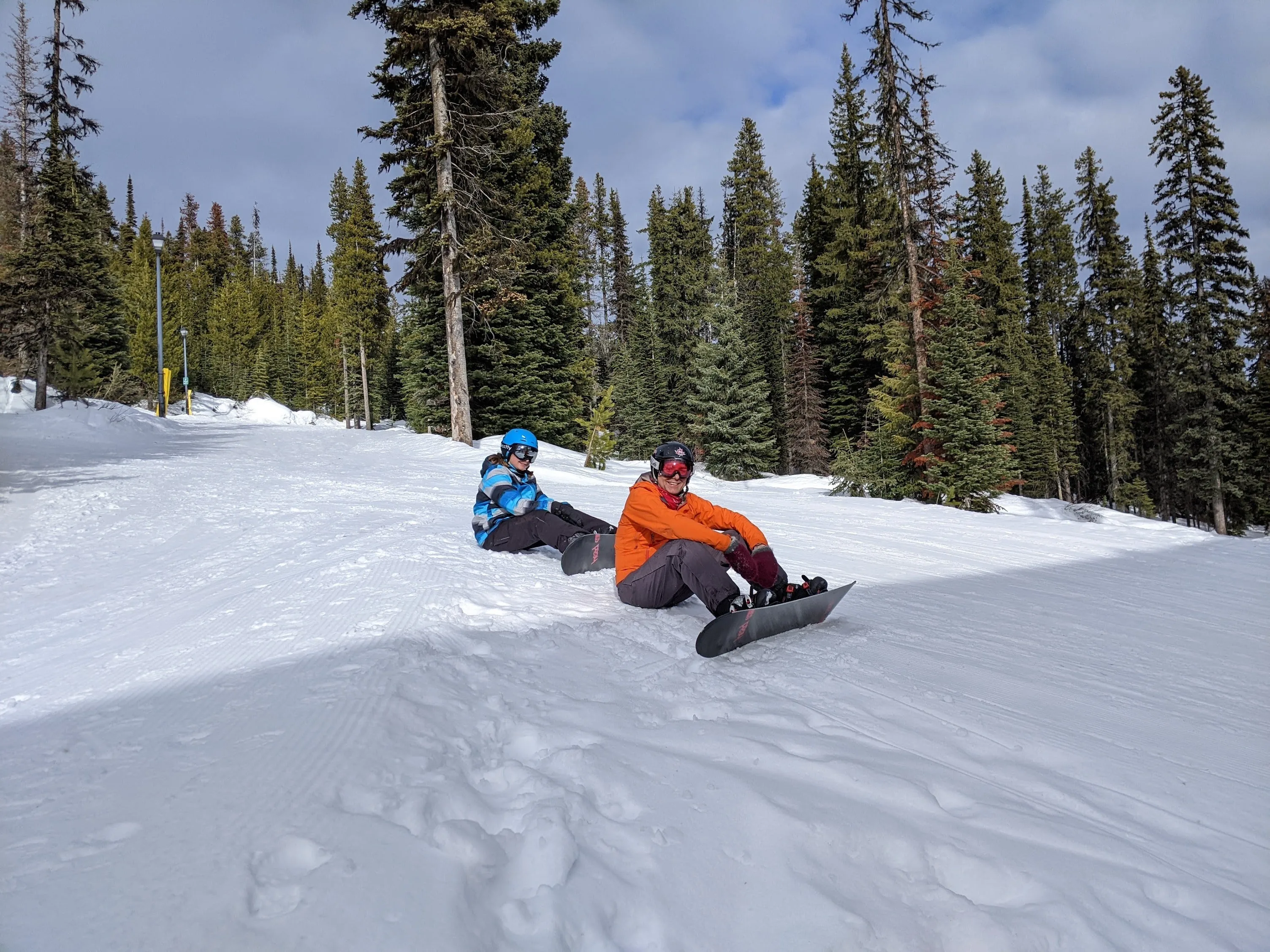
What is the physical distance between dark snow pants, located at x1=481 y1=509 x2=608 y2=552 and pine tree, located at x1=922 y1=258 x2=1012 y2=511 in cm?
1231

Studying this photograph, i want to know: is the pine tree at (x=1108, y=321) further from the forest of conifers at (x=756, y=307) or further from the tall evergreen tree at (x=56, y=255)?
the tall evergreen tree at (x=56, y=255)

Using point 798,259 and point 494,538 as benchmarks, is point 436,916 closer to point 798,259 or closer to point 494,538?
point 494,538

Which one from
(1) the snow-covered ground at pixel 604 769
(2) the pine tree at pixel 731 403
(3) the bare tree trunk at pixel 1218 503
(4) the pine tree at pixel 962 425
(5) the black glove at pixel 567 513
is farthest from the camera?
(2) the pine tree at pixel 731 403

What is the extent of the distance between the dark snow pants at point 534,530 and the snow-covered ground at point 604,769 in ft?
2.44

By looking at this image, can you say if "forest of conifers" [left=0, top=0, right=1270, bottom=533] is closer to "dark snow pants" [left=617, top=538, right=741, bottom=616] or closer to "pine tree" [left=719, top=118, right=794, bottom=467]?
"pine tree" [left=719, top=118, right=794, bottom=467]

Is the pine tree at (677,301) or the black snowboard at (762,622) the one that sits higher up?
the pine tree at (677,301)

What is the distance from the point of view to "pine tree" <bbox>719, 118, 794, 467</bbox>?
36.5m

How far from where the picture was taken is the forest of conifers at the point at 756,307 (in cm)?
1716

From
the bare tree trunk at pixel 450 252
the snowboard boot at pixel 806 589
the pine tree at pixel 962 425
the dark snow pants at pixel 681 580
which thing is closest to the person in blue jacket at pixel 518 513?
Result: the dark snow pants at pixel 681 580

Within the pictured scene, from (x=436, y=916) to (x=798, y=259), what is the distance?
125ft

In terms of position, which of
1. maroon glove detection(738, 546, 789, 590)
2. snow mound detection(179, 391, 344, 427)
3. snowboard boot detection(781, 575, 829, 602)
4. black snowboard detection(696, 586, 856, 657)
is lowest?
black snowboard detection(696, 586, 856, 657)

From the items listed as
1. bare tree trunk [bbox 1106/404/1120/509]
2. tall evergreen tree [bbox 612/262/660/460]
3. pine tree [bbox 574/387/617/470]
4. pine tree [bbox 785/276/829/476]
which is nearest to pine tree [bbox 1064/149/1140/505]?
bare tree trunk [bbox 1106/404/1120/509]

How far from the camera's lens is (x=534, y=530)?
6.29 m

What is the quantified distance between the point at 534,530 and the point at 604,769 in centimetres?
418
